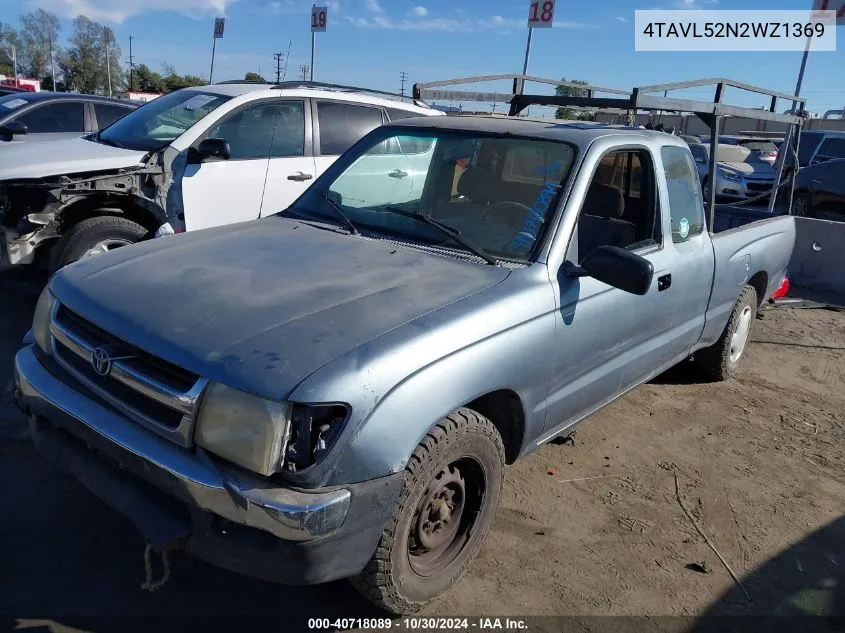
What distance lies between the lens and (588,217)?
3.60 meters

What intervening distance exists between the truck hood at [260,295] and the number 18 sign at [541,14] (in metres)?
13.2

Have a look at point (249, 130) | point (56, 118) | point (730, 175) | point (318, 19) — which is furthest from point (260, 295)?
point (318, 19)

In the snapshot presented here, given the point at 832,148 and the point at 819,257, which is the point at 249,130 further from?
the point at 832,148

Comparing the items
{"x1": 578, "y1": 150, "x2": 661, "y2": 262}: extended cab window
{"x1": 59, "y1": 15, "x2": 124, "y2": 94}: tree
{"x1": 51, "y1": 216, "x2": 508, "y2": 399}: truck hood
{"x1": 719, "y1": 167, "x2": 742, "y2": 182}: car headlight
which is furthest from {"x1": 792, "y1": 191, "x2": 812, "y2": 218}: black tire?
{"x1": 59, "y1": 15, "x2": 124, "y2": 94}: tree

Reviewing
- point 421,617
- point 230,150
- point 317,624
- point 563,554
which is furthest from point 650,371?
point 230,150

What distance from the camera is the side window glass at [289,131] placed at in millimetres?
6383

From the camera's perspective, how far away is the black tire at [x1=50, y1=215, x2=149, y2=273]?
5.35 metres

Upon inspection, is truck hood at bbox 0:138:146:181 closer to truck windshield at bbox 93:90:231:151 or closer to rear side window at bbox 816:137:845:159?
truck windshield at bbox 93:90:231:151

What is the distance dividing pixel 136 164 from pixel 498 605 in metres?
4.48

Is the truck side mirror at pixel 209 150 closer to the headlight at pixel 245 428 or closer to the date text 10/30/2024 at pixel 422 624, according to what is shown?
the headlight at pixel 245 428

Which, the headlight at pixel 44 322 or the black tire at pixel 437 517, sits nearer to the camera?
the black tire at pixel 437 517

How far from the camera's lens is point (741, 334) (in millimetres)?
5383

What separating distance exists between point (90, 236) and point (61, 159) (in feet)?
2.11

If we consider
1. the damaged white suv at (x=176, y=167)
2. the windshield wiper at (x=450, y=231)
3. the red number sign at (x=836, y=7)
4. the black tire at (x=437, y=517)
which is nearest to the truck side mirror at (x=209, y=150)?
the damaged white suv at (x=176, y=167)
